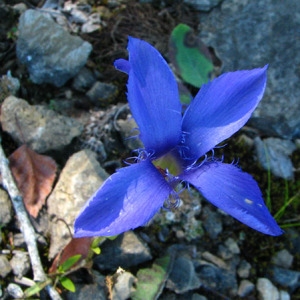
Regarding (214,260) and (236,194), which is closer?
(236,194)

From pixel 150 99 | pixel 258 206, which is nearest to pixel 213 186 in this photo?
pixel 258 206

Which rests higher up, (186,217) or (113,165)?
(113,165)

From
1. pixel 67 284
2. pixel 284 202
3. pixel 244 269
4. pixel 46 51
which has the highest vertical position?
pixel 46 51

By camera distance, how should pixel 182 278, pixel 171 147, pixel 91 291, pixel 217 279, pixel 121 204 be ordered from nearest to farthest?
pixel 121 204 < pixel 171 147 < pixel 91 291 < pixel 182 278 < pixel 217 279

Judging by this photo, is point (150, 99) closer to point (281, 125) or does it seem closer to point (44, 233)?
point (44, 233)

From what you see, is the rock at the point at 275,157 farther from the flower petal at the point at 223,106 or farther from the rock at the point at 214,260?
the flower petal at the point at 223,106

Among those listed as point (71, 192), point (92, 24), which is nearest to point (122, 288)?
point (71, 192)

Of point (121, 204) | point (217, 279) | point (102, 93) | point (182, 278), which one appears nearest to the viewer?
point (121, 204)

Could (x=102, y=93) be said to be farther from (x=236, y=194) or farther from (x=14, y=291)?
(x=236, y=194)
